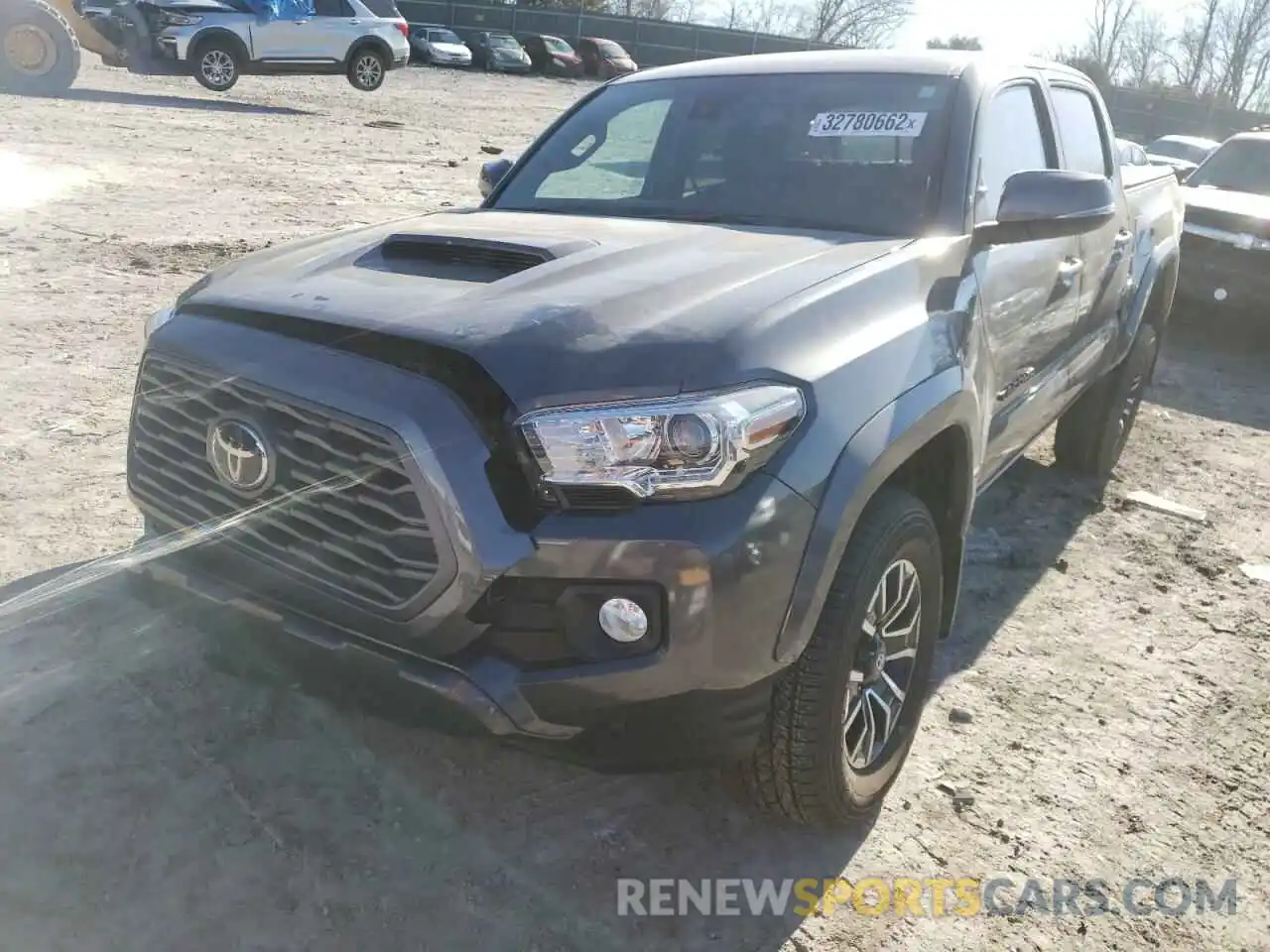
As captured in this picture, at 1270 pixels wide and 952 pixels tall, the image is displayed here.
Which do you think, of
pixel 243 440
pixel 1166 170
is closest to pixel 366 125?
pixel 1166 170

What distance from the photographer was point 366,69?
1905 centimetres

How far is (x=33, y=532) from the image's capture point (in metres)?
3.71

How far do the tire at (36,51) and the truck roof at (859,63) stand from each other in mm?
14855

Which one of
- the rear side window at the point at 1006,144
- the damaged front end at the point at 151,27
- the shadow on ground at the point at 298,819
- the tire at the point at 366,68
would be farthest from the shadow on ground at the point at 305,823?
the tire at the point at 366,68

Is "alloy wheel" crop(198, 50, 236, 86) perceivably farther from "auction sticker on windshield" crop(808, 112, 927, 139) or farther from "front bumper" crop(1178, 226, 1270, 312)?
"auction sticker on windshield" crop(808, 112, 927, 139)

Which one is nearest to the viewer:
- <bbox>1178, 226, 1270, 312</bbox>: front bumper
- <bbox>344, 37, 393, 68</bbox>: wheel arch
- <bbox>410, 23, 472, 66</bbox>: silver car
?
<bbox>1178, 226, 1270, 312</bbox>: front bumper

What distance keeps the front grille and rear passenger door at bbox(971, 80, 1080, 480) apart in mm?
1701

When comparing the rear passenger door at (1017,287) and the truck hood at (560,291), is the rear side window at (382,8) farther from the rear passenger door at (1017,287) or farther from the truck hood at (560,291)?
the truck hood at (560,291)

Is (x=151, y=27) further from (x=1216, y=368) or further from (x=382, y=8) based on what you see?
(x=1216, y=368)

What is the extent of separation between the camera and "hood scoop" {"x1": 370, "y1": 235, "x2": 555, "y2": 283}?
2.56m

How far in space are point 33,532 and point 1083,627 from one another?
3.68 m

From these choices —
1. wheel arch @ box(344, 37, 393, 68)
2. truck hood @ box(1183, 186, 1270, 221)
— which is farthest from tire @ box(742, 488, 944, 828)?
wheel arch @ box(344, 37, 393, 68)

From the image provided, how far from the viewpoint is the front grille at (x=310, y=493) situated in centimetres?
204

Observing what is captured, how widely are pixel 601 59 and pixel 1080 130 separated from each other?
103 ft
